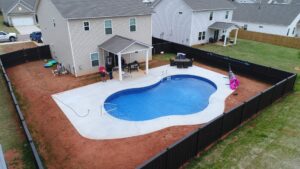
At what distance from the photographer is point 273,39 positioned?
30.7 m

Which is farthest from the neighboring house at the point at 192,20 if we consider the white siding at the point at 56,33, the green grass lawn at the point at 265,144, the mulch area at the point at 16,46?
the mulch area at the point at 16,46

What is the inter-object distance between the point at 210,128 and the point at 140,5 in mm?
15034

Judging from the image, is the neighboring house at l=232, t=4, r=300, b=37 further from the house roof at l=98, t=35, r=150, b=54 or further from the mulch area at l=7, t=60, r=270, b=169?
the house roof at l=98, t=35, r=150, b=54

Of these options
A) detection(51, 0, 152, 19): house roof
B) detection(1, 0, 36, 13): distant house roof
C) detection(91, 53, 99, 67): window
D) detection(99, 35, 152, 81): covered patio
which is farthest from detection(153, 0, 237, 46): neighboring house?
detection(1, 0, 36, 13): distant house roof

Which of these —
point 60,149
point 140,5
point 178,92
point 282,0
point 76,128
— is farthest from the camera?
point 282,0

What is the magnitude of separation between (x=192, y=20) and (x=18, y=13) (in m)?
33.7

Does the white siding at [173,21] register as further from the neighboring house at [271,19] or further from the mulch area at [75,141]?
the neighboring house at [271,19]

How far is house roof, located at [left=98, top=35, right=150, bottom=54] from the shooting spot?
16.9 meters

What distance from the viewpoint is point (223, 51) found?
86.0 feet

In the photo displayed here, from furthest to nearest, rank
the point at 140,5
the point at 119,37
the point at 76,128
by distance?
the point at 140,5
the point at 119,37
the point at 76,128

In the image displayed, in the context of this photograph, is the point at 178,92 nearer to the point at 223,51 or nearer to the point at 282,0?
the point at 223,51

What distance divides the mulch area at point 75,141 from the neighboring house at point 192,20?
46.2 ft

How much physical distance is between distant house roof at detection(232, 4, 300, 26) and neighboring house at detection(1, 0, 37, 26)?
130 feet

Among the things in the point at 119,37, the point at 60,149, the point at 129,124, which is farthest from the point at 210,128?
the point at 119,37
